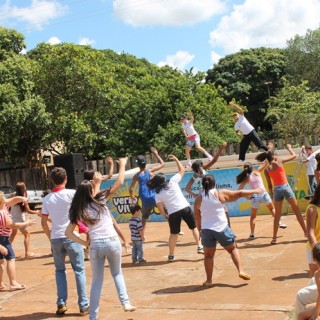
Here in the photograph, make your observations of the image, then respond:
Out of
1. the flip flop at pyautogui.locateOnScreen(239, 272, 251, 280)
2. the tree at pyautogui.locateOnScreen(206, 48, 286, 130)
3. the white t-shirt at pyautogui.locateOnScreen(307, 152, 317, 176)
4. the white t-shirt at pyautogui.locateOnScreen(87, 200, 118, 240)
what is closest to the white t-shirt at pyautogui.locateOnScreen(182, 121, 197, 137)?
the white t-shirt at pyautogui.locateOnScreen(307, 152, 317, 176)

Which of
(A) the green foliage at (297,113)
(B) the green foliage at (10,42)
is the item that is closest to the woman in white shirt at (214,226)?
(A) the green foliage at (297,113)

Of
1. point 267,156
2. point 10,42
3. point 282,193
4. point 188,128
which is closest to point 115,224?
point 267,156

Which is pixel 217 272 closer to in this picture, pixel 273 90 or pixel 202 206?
pixel 202 206

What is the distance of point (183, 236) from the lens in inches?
484

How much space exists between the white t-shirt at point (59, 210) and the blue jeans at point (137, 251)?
3105mm

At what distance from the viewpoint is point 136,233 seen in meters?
9.27

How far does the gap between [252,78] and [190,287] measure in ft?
130

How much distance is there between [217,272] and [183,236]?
163 inches

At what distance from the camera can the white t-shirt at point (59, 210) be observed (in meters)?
6.46

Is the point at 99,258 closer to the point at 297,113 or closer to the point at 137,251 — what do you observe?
the point at 137,251

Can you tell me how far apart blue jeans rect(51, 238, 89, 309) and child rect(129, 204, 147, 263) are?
9.33 ft

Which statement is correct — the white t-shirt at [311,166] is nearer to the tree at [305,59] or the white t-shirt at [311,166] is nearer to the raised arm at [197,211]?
the raised arm at [197,211]

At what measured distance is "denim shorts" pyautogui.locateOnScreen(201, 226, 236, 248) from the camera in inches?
281

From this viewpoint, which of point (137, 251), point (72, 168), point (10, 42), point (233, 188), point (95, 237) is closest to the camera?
point (95, 237)
